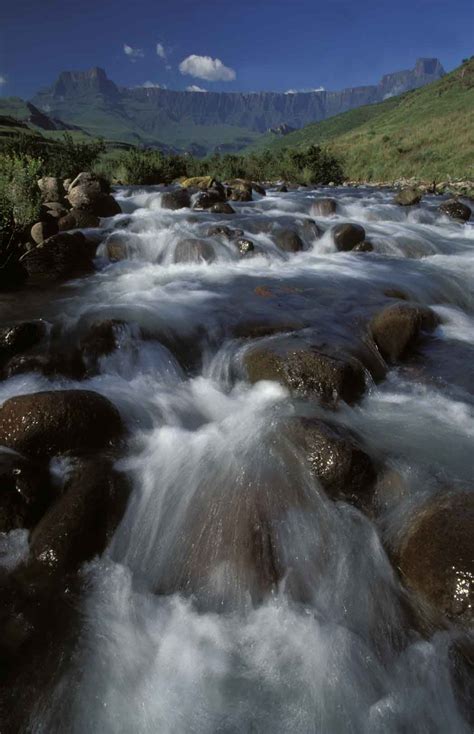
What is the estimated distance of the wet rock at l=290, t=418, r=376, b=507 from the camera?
4973 mm

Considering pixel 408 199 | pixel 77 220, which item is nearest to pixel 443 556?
pixel 77 220

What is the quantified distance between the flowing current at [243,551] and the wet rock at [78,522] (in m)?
0.17

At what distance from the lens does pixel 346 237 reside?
15961mm

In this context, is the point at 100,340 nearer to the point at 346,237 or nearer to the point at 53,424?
the point at 53,424

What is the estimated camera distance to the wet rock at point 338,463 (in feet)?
16.3

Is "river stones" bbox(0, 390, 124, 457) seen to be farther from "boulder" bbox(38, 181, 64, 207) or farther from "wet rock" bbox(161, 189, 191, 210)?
"wet rock" bbox(161, 189, 191, 210)

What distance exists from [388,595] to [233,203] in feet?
67.1

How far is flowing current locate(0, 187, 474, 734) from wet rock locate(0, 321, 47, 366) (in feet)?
2.32

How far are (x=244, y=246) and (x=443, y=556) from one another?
38.7ft

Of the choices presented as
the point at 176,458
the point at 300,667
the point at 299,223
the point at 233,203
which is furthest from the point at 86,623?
the point at 233,203

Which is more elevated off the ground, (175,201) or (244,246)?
(175,201)

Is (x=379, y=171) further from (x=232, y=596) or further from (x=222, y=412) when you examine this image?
(x=232, y=596)

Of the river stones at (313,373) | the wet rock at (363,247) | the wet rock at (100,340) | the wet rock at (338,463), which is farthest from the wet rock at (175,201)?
the wet rock at (338,463)

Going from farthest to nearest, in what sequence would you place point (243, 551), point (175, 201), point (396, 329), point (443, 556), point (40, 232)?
point (175, 201) → point (40, 232) → point (396, 329) → point (243, 551) → point (443, 556)
